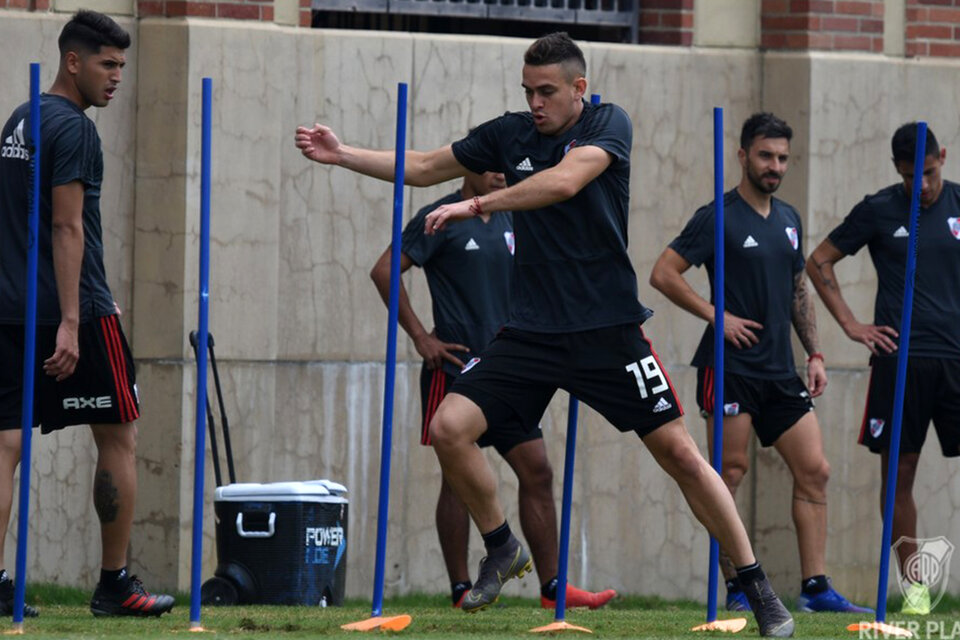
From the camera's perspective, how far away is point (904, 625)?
8844 mm

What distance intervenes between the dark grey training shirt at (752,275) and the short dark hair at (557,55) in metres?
2.38

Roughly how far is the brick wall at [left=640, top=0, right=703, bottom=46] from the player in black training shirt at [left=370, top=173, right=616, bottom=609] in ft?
8.52

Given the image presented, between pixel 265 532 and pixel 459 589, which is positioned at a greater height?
pixel 265 532

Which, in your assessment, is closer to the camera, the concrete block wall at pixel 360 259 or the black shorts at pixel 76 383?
the black shorts at pixel 76 383

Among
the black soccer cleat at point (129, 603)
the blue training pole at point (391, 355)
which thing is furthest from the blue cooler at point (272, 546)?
the blue training pole at point (391, 355)

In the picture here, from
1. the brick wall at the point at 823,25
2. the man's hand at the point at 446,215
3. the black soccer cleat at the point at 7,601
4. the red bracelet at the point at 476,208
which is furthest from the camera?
the brick wall at the point at 823,25

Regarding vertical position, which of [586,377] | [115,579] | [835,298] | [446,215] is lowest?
[115,579]

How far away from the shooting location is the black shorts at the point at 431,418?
9.41m

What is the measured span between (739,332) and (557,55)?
250cm

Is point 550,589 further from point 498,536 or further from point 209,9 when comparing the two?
point 209,9

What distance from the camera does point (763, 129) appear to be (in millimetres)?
9922

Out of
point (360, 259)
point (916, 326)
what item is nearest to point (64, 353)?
point (360, 259)

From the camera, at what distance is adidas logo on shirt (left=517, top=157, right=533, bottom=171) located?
7.72 meters

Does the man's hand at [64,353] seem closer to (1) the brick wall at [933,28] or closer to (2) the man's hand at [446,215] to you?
(2) the man's hand at [446,215]
